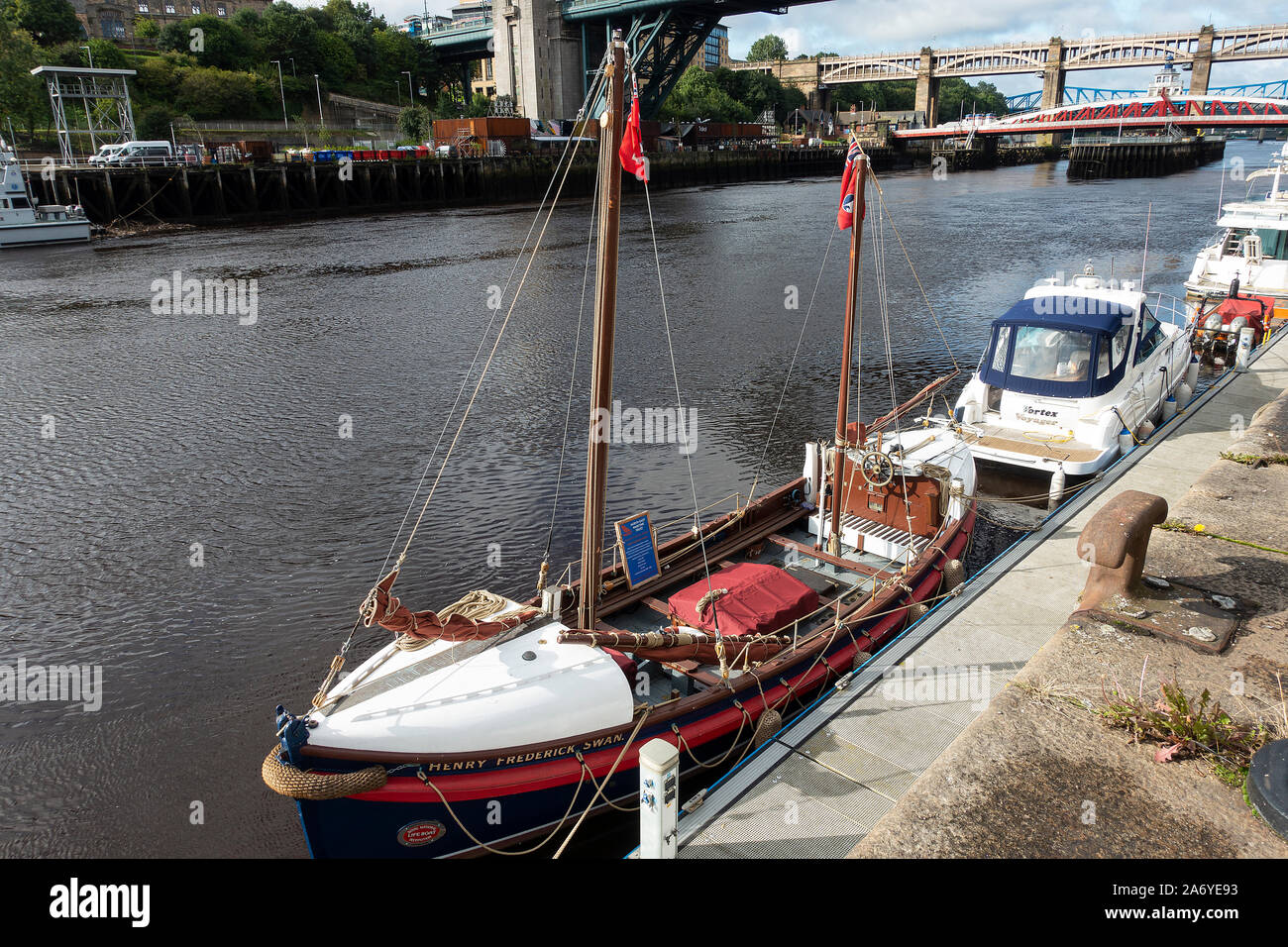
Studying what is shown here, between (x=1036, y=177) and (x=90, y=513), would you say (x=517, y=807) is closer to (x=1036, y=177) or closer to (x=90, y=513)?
(x=90, y=513)

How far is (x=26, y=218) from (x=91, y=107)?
4274 cm

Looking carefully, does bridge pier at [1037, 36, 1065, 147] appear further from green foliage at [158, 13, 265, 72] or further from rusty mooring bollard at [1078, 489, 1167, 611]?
rusty mooring bollard at [1078, 489, 1167, 611]

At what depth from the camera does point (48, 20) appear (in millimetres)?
A: 101250

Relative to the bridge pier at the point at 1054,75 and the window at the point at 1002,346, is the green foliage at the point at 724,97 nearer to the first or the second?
the bridge pier at the point at 1054,75

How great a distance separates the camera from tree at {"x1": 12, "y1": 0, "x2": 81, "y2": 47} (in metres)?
100

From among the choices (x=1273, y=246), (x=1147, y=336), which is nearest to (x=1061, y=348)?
(x=1147, y=336)

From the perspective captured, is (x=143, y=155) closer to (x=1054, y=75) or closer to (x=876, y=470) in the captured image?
(x=876, y=470)

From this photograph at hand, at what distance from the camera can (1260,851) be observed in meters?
5.96

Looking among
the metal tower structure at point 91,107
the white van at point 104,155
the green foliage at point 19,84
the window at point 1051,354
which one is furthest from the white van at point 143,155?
the window at point 1051,354

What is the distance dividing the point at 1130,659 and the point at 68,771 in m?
13.8

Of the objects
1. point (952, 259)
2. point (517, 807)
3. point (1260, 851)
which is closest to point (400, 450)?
point (517, 807)

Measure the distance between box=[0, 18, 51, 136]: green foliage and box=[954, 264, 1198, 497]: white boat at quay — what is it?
9572cm

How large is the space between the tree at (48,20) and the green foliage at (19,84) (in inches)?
899

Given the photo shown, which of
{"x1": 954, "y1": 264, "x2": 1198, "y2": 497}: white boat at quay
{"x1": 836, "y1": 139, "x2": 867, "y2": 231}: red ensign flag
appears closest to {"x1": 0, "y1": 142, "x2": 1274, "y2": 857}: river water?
{"x1": 954, "y1": 264, "x2": 1198, "y2": 497}: white boat at quay
